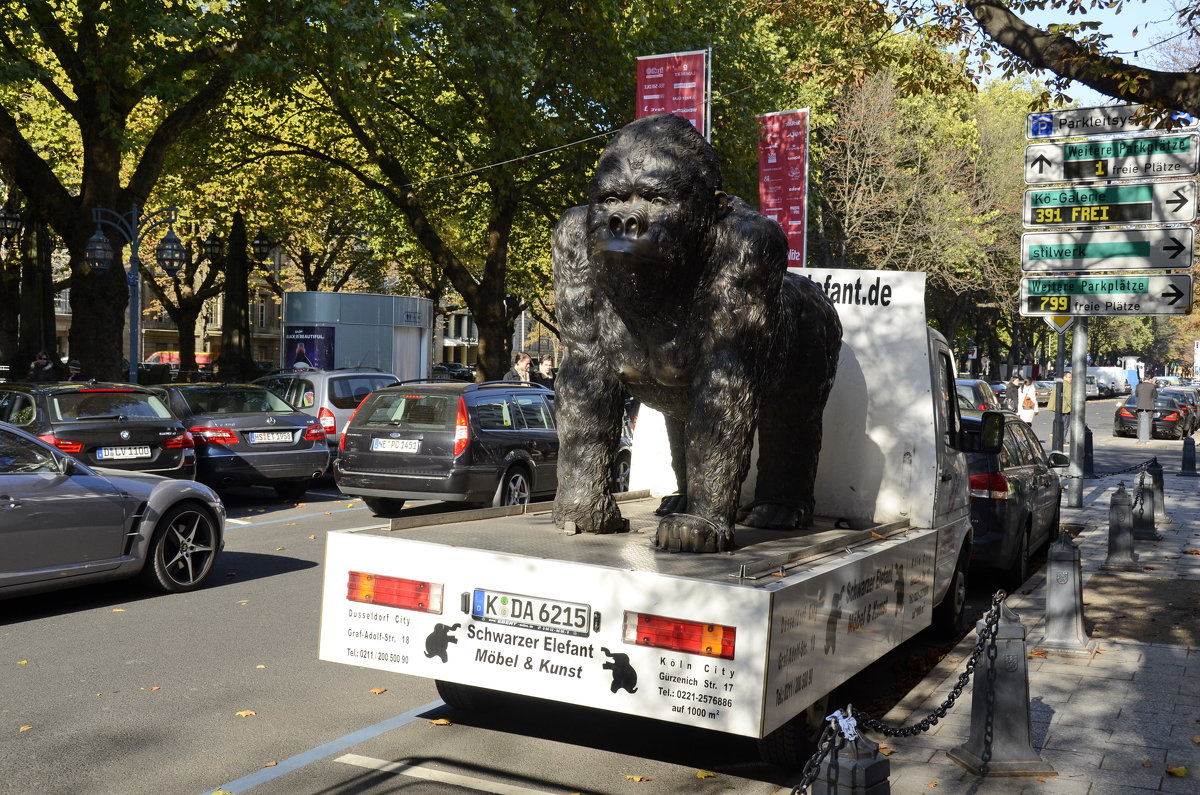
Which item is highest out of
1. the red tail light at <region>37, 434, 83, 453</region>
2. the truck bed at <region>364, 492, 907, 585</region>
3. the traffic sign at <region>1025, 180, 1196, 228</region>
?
the traffic sign at <region>1025, 180, 1196, 228</region>

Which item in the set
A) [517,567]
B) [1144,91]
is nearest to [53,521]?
[517,567]

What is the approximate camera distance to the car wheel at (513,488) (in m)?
12.9

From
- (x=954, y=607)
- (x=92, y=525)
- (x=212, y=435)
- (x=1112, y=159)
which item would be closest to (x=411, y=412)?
(x=212, y=435)

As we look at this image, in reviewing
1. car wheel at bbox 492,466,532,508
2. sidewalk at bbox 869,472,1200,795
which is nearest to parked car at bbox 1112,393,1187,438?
car wheel at bbox 492,466,532,508

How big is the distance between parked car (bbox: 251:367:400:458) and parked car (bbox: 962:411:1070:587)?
9656mm

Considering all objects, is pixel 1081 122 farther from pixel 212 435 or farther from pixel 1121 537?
pixel 212 435

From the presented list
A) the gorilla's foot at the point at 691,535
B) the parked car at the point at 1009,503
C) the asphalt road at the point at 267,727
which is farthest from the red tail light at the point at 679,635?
the parked car at the point at 1009,503

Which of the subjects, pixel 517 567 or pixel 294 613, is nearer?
pixel 517 567

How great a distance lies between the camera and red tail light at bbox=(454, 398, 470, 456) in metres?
12.6

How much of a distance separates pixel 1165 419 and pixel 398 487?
2981 centimetres

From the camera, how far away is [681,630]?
4.16 m

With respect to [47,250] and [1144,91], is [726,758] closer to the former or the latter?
[1144,91]

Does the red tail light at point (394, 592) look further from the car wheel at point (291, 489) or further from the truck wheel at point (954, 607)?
the car wheel at point (291, 489)

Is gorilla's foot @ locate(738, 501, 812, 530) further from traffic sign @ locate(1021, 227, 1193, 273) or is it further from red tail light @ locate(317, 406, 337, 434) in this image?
red tail light @ locate(317, 406, 337, 434)
